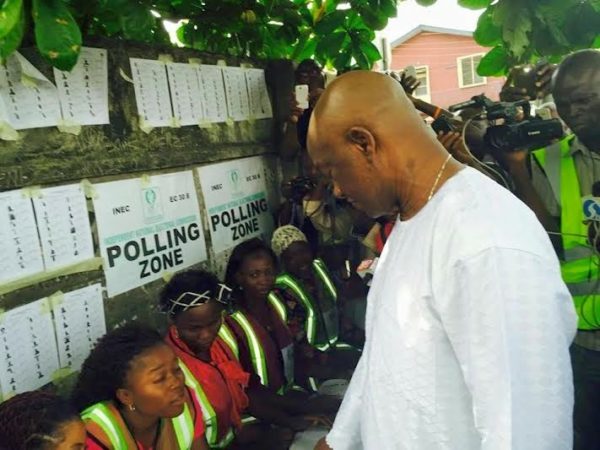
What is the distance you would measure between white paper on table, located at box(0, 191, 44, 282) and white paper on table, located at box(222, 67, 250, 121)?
1407 mm

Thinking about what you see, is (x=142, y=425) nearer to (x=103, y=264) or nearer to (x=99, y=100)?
(x=103, y=264)

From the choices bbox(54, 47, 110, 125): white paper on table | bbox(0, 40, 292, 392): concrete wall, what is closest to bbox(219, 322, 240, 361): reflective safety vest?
bbox(0, 40, 292, 392): concrete wall

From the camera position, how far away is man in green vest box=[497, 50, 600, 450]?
2.25m

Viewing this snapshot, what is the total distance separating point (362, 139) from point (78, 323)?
4.85ft

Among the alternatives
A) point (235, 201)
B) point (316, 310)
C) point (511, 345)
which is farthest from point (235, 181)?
point (511, 345)

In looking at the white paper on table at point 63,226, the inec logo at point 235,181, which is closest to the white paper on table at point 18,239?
the white paper on table at point 63,226

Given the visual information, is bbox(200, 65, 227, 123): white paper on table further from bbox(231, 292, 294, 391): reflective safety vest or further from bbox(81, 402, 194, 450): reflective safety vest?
bbox(81, 402, 194, 450): reflective safety vest

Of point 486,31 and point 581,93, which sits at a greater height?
point 486,31

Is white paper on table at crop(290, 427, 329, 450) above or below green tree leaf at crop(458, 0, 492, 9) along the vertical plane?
below

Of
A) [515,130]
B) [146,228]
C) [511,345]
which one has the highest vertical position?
[515,130]

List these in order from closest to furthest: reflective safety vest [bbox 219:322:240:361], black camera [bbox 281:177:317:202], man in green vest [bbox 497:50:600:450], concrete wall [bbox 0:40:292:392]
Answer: concrete wall [bbox 0:40:292:392]
man in green vest [bbox 497:50:600:450]
reflective safety vest [bbox 219:322:240:361]
black camera [bbox 281:177:317:202]

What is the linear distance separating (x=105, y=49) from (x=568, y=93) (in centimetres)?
185

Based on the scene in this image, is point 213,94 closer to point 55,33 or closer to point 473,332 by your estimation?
point 55,33

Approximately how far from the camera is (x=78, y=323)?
2.19m
